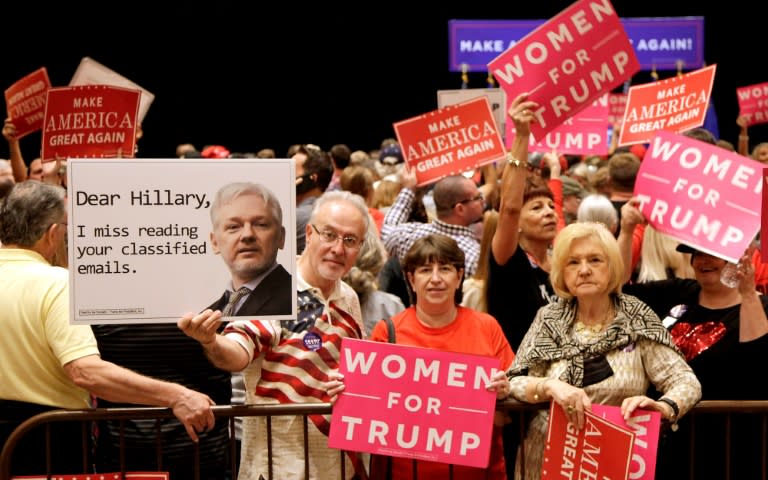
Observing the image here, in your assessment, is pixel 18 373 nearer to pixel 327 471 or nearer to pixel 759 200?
pixel 327 471

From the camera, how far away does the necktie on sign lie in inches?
120

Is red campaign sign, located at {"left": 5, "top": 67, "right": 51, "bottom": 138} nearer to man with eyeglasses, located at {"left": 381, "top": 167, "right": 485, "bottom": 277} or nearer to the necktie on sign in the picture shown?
man with eyeglasses, located at {"left": 381, "top": 167, "right": 485, "bottom": 277}

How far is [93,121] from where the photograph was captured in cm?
616

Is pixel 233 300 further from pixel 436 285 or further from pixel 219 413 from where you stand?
pixel 436 285

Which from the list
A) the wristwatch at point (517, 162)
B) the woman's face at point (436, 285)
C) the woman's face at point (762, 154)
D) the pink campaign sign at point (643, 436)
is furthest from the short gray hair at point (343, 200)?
the woman's face at point (762, 154)

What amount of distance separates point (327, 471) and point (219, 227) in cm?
93

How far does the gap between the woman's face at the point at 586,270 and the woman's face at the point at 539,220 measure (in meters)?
0.87

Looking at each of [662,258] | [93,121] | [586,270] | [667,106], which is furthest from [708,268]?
[93,121]

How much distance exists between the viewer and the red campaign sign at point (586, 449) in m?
3.11

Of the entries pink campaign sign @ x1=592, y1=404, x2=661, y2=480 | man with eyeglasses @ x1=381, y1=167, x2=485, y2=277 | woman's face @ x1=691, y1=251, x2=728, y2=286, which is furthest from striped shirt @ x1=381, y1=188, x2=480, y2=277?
pink campaign sign @ x1=592, y1=404, x2=661, y2=480

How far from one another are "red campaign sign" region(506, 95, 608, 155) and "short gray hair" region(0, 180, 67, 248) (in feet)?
14.2

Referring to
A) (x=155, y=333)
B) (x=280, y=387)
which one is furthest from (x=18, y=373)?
(x=280, y=387)

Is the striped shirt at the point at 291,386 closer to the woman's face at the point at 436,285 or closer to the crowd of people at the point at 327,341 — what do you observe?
the crowd of people at the point at 327,341

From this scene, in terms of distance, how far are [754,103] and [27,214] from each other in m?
7.74
